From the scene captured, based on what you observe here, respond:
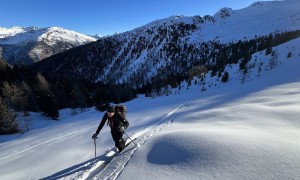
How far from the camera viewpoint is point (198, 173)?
4422mm

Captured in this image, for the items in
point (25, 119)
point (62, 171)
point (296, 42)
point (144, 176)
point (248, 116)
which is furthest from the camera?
point (25, 119)

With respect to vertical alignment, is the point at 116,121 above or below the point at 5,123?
above

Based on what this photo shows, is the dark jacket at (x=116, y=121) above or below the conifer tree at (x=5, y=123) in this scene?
above

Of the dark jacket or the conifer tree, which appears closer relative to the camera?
the dark jacket

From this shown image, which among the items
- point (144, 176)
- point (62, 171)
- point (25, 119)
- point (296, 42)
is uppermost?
point (296, 42)

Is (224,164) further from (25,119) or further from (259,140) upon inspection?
(25,119)

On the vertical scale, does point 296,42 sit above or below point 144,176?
above

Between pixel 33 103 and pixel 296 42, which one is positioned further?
pixel 33 103

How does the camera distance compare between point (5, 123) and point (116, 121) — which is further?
point (5, 123)

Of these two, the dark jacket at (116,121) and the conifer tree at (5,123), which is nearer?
the dark jacket at (116,121)

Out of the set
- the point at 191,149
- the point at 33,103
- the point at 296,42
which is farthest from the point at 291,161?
the point at 33,103

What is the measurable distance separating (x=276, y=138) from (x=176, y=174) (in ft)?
9.22

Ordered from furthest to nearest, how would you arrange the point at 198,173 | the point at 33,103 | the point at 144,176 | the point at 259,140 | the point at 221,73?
1. the point at 33,103
2. the point at 221,73
3. the point at 259,140
4. the point at 144,176
5. the point at 198,173

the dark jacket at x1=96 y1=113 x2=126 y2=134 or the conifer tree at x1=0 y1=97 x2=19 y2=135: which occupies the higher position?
the dark jacket at x1=96 y1=113 x2=126 y2=134
